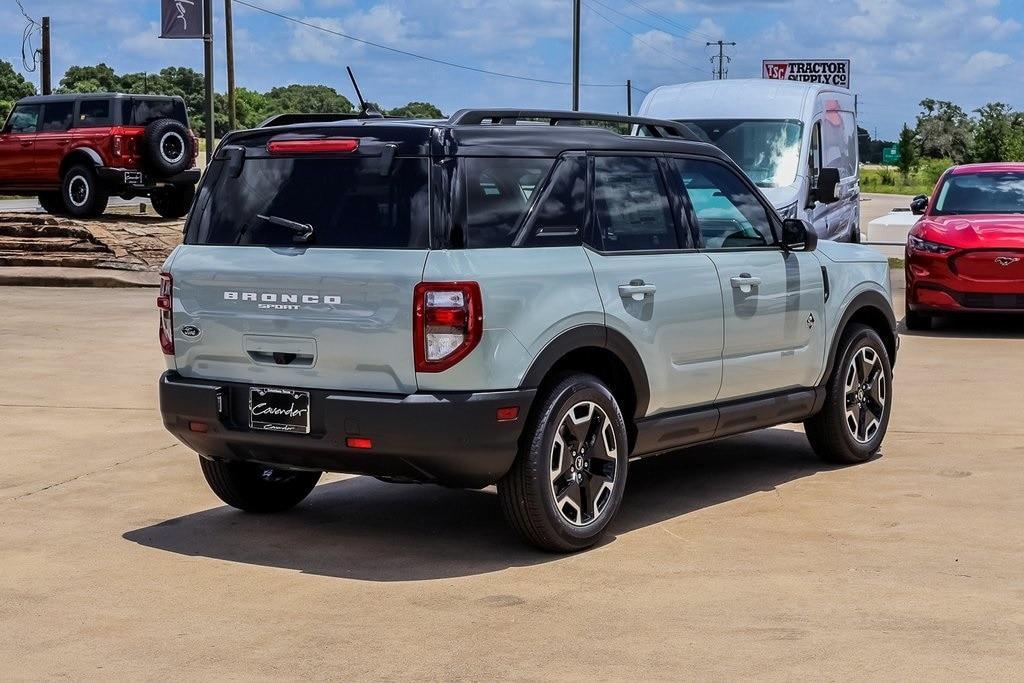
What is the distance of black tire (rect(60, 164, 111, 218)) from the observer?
77.8 feet

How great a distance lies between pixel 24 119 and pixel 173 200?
106 inches

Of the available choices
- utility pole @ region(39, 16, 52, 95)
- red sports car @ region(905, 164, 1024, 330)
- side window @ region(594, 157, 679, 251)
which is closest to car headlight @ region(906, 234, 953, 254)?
red sports car @ region(905, 164, 1024, 330)

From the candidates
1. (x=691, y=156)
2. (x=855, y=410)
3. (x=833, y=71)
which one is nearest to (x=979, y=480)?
(x=855, y=410)

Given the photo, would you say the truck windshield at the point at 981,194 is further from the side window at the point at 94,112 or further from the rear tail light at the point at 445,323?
the side window at the point at 94,112

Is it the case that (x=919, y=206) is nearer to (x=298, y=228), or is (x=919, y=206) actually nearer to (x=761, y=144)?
(x=761, y=144)

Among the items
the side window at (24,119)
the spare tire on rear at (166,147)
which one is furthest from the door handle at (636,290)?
the side window at (24,119)

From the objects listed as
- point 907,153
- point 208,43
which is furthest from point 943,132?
point 208,43

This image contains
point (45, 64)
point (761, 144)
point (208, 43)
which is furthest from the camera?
point (45, 64)

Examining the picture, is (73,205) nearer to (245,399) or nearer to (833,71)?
(245,399)

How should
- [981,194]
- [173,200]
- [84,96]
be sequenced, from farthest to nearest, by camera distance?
1. [173,200]
2. [84,96]
3. [981,194]

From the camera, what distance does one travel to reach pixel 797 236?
7.90 metres

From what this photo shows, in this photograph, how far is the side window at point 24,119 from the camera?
2481cm

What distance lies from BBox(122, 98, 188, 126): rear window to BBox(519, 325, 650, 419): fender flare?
1843 centimetres

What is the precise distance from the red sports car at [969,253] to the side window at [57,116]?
14.1 m
